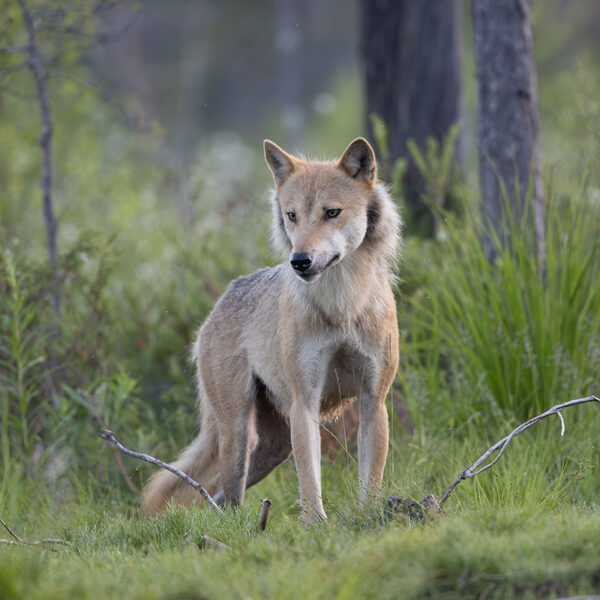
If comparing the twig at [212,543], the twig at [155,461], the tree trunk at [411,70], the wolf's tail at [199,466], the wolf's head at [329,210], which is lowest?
the wolf's tail at [199,466]

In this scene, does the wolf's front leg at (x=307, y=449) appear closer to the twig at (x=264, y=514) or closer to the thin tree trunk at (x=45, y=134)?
the twig at (x=264, y=514)

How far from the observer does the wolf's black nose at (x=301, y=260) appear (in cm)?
453

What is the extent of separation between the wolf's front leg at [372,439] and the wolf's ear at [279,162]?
1.45 m

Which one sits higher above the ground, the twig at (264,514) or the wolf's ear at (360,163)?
the wolf's ear at (360,163)

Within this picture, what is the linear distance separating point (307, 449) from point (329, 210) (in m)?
1.35

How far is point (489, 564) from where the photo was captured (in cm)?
335

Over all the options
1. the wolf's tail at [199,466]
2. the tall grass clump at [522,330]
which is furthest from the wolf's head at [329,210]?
the wolf's tail at [199,466]

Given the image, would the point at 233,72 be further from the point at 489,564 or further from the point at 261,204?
the point at 489,564

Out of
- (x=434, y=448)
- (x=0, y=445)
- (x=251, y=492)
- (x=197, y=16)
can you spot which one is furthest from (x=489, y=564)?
(x=197, y=16)

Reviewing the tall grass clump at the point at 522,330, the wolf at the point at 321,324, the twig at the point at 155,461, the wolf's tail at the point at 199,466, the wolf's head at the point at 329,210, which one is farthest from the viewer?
the tall grass clump at the point at 522,330

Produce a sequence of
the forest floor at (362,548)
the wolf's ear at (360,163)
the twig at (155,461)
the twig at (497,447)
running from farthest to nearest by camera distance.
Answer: the wolf's ear at (360,163)
the twig at (155,461)
the twig at (497,447)
the forest floor at (362,548)

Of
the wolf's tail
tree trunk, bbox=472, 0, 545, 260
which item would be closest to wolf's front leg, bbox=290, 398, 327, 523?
the wolf's tail

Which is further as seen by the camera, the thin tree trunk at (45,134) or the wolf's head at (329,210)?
the thin tree trunk at (45,134)

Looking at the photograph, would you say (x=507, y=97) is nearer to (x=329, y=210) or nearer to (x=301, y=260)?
(x=329, y=210)
